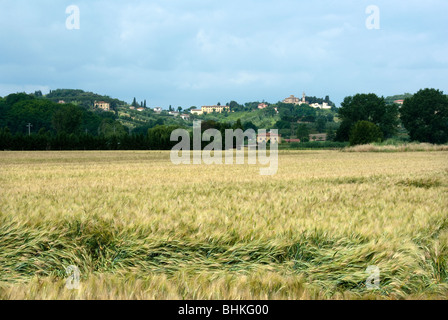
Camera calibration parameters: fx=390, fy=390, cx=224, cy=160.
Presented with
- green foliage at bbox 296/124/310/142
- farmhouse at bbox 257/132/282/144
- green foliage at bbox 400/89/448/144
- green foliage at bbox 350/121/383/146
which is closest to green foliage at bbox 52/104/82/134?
farmhouse at bbox 257/132/282/144

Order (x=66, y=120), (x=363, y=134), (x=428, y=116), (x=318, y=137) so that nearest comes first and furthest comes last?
(x=363, y=134), (x=428, y=116), (x=66, y=120), (x=318, y=137)

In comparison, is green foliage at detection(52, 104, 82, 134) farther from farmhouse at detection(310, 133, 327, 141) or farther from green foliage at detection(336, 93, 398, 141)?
farmhouse at detection(310, 133, 327, 141)

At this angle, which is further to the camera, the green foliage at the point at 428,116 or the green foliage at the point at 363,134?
the green foliage at the point at 428,116

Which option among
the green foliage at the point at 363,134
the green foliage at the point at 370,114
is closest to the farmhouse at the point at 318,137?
the green foliage at the point at 370,114

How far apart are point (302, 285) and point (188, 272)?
147cm

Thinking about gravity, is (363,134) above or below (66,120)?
below

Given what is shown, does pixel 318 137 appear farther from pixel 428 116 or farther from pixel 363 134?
pixel 363 134

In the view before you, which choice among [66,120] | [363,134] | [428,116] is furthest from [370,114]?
[66,120]

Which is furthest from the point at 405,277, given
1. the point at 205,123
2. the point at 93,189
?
the point at 205,123

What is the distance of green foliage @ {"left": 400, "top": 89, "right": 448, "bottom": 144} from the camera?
10131 cm

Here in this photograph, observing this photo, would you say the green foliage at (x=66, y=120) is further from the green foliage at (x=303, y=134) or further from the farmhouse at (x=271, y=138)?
the green foliage at (x=303, y=134)

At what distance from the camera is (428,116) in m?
103

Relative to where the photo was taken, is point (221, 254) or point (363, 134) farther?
point (363, 134)

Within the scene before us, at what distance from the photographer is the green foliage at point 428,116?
10131 cm
